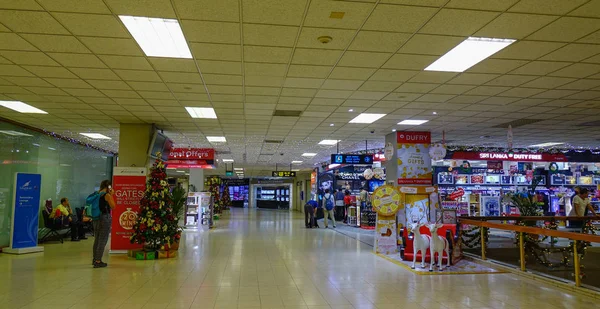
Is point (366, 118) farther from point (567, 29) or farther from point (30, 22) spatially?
point (30, 22)

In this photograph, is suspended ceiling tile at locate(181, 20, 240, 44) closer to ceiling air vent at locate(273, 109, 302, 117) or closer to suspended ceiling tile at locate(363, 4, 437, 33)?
suspended ceiling tile at locate(363, 4, 437, 33)

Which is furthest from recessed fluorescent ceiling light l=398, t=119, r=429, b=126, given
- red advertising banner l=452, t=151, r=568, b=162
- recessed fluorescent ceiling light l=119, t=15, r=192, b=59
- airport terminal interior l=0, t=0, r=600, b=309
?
recessed fluorescent ceiling light l=119, t=15, r=192, b=59

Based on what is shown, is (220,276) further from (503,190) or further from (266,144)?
(503,190)

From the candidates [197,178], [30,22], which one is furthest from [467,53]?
[197,178]

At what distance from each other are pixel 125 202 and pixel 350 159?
6977mm

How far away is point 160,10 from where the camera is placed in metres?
3.85

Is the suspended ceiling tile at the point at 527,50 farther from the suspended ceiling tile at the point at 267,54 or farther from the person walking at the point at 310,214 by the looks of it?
the person walking at the point at 310,214

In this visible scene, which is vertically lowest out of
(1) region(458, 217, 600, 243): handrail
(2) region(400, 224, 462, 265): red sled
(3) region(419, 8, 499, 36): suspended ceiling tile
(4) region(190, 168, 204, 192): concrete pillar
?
(2) region(400, 224, 462, 265): red sled

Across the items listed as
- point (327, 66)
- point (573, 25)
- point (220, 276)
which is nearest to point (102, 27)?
point (327, 66)

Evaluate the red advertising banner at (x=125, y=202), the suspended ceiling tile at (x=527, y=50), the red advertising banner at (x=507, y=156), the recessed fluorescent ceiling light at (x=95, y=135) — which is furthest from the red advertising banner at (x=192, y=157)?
the suspended ceiling tile at (x=527, y=50)

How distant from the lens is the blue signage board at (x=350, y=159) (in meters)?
13.1

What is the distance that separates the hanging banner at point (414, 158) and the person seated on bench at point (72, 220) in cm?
923

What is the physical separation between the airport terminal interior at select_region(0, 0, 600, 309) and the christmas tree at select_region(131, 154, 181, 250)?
0.04m

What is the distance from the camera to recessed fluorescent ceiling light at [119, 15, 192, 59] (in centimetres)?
414
